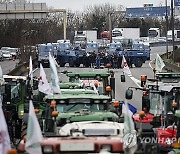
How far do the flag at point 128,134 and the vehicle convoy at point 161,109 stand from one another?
1205 millimetres

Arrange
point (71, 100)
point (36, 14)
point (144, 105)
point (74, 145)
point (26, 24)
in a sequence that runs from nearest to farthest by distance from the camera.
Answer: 1. point (74, 145)
2. point (71, 100)
3. point (144, 105)
4. point (36, 14)
5. point (26, 24)

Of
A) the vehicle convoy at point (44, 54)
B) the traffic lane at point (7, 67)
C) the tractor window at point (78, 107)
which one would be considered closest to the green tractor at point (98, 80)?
the tractor window at point (78, 107)

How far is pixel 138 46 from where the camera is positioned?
60.5 metres

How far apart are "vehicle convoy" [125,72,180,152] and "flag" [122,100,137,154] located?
3.95 feet

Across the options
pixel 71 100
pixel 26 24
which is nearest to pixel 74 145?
pixel 71 100

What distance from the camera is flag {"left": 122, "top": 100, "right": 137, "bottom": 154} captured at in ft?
35.1

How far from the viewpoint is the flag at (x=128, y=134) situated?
1070 centimetres

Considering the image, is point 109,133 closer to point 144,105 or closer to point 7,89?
point 144,105

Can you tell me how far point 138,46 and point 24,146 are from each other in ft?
170

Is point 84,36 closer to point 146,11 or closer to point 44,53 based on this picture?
point 146,11

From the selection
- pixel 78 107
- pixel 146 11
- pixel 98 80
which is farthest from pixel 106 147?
pixel 146 11

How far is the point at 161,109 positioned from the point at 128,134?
6.59 meters

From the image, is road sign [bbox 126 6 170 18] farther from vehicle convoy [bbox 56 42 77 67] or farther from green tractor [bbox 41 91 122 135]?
green tractor [bbox 41 91 122 135]

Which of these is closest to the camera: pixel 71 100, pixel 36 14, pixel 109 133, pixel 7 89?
pixel 109 133
